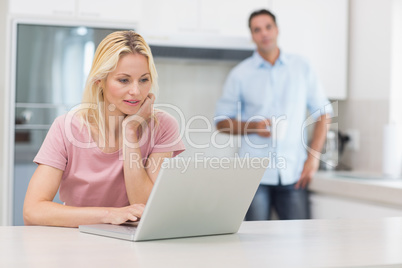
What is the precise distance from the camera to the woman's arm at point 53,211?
1.47 m

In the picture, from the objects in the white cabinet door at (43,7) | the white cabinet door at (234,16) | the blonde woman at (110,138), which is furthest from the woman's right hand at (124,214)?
the white cabinet door at (234,16)

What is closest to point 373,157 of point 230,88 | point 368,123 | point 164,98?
point 368,123

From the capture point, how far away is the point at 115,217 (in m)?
1.47

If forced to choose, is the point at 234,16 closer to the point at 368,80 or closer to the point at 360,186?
the point at 368,80

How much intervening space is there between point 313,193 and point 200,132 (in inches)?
32.7

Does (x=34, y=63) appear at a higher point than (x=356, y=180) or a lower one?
higher

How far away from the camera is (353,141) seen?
3854 mm

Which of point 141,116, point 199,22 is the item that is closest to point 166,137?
point 141,116

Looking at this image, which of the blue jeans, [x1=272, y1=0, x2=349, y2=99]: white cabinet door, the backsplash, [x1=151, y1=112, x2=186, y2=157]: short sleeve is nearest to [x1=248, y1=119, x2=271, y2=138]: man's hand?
the blue jeans

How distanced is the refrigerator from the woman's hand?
142cm

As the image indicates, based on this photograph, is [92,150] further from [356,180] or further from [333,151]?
[333,151]

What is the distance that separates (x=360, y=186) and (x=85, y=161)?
1.72 m

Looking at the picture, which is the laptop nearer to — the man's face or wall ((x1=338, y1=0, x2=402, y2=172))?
the man's face

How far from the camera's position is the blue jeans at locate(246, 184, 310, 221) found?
3205mm
